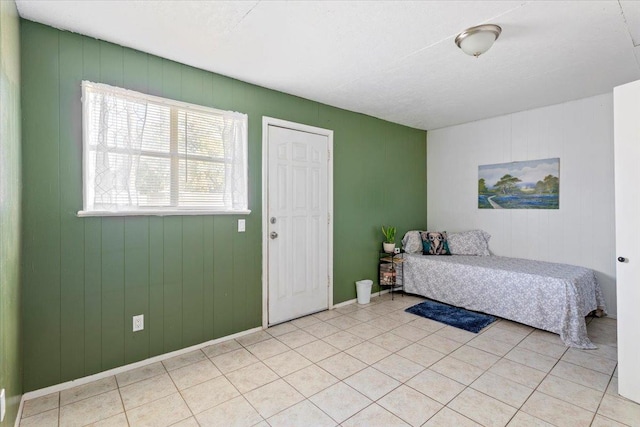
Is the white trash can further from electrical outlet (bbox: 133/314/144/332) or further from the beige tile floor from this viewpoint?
electrical outlet (bbox: 133/314/144/332)

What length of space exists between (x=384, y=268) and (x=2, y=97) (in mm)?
3897

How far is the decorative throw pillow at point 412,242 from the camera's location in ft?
14.8

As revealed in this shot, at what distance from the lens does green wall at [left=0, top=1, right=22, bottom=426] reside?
1488 millimetres

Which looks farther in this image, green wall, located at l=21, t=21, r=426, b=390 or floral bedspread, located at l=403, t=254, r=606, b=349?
floral bedspread, located at l=403, t=254, r=606, b=349

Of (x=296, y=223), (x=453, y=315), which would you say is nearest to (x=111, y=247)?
(x=296, y=223)

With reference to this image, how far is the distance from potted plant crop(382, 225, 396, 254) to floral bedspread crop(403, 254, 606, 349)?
347 millimetres

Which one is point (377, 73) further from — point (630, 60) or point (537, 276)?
point (537, 276)

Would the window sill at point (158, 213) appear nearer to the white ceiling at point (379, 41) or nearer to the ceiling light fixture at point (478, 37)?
the white ceiling at point (379, 41)

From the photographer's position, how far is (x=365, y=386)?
7.19 feet

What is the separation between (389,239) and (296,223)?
4.90 ft

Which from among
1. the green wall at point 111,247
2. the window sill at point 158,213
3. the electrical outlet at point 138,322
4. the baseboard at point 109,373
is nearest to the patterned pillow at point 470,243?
the green wall at point 111,247

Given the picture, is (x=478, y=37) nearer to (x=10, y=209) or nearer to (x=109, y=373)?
(x=10, y=209)

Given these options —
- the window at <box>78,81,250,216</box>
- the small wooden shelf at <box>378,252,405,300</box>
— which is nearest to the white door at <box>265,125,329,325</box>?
the window at <box>78,81,250,216</box>

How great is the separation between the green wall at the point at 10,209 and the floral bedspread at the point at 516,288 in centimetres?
392
